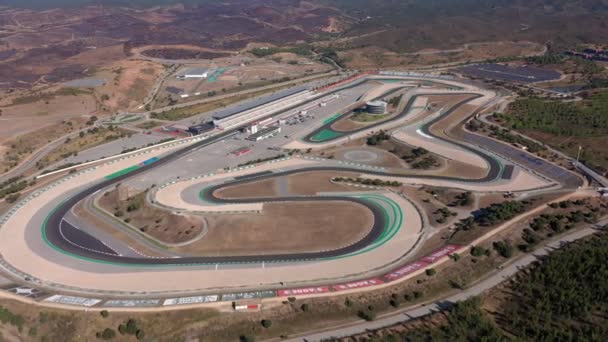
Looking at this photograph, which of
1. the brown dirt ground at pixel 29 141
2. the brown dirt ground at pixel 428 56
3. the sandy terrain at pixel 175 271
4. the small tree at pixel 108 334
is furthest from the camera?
the brown dirt ground at pixel 428 56

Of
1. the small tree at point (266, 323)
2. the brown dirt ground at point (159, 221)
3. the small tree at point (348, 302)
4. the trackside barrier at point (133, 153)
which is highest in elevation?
the trackside barrier at point (133, 153)

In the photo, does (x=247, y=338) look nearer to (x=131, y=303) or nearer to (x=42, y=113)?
(x=131, y=303)

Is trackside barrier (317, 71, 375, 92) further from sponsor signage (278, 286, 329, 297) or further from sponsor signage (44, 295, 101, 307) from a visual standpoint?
sponsor signage (44, 295, 101, 307)

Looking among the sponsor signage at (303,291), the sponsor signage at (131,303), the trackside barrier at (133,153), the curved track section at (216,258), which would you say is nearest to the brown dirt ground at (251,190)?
the curved track section at (216,258)

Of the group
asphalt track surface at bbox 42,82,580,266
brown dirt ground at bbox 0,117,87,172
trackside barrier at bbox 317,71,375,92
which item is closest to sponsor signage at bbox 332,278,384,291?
asphalt track surface at bbox 42,82,580,266

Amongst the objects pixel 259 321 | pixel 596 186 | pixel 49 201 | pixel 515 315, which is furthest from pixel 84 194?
pixel 596 186

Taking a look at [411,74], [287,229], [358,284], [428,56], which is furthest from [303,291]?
[428,56]

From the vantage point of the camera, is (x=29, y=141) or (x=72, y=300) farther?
(x=29, y=141)

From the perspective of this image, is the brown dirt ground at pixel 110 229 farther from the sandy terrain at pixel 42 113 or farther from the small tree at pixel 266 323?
the sandy terrain at pixel 42 113
